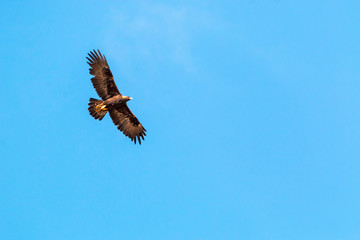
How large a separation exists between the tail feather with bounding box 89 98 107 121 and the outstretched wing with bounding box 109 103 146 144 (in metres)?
1.08

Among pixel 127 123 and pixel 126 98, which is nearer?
pixel 126 98

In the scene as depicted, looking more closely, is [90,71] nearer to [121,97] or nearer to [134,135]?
[121,97]

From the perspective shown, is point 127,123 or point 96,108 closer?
point 96,108

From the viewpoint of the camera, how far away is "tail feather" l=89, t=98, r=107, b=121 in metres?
31.2

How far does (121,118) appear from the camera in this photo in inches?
1289

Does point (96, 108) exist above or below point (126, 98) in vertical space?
below

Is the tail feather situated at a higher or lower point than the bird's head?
lower

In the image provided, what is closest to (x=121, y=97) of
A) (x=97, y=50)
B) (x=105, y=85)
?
(x=105, y=85)

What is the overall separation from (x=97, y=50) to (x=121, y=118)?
4594mm

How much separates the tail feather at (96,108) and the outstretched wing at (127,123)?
1080mm

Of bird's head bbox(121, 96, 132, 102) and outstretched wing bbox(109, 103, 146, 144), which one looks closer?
bird's head bbox(121, 96, 132, 102)

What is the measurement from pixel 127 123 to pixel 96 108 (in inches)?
100.0

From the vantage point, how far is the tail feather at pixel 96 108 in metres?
31.2

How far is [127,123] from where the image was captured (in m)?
32.9
